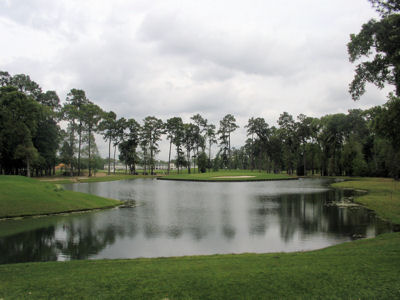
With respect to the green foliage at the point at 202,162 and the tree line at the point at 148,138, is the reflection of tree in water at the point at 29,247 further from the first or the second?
the green foliage at the point at 202,162

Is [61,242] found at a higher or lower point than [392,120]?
lower

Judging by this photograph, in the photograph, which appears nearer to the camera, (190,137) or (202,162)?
(202,162)

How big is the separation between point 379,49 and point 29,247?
73.9ft

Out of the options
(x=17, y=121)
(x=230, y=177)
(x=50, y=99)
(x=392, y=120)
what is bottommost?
(x=230, y=177)

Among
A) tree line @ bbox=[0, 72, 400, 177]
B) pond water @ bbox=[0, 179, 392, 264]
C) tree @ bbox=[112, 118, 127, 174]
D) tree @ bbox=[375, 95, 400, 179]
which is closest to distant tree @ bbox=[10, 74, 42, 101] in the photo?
tree line @ bbox=[0, 72, 400, 177]

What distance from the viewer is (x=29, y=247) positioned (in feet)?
45.0

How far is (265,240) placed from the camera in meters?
15.2

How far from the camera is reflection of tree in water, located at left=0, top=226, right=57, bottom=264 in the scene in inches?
475

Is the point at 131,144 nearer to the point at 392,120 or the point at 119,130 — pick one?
the point at 119,130

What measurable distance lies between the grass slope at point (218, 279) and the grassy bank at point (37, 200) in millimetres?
13350

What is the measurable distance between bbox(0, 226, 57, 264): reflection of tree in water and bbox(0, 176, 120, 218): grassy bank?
549cm

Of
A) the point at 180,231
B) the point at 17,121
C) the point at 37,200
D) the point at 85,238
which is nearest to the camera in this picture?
the point at 85,238

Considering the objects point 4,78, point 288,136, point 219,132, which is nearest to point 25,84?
point 4,78

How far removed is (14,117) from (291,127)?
2934 inches
